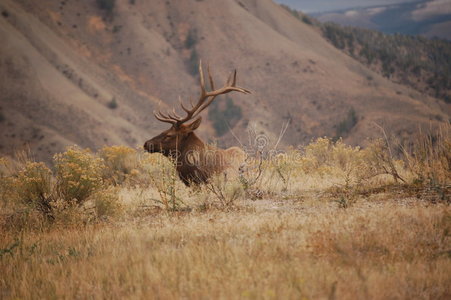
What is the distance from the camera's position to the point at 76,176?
7.04 meters

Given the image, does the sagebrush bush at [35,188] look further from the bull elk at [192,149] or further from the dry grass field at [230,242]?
the bull elk at [192,149]

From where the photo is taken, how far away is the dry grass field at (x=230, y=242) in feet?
10.7

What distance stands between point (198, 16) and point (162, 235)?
86353mm

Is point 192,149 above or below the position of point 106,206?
above

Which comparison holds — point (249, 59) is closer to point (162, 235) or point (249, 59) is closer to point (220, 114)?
point (220, 114)

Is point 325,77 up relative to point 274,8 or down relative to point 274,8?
down

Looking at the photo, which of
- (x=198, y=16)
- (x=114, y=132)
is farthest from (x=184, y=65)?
(x=114, y=132)

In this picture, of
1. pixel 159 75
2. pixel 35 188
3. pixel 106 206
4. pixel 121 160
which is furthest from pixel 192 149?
pixel 159 75

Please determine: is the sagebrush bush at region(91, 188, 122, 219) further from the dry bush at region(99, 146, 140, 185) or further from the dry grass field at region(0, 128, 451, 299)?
the dry bush at region(99, 146, 140, 185)

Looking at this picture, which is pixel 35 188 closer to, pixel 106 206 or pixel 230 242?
pixel 106 206

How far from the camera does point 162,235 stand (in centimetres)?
493

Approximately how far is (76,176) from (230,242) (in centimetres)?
384

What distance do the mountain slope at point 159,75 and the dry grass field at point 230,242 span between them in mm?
44802

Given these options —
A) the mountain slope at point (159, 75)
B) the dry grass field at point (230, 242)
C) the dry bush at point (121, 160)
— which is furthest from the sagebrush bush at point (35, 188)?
the mountain slope at point (159, 75)
